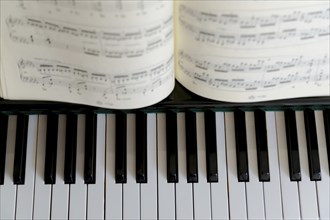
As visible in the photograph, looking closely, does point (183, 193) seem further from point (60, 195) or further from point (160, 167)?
point (60, 195)

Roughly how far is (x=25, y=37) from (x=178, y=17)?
1.00 feet

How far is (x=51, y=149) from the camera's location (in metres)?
1.39

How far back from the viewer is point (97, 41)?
1046 millimetres

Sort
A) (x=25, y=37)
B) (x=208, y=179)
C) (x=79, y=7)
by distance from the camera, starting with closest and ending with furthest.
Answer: (x=79, y=7)
(x=25, y=37)
(x=208, y=179)

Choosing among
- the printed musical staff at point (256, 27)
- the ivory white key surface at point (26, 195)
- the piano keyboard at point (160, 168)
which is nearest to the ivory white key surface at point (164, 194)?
the piano keyboard at point (160, 168)

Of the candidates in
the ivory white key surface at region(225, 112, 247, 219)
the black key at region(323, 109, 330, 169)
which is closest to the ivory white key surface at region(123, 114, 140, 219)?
the ivory white key surface at region(225, 112, 247, 219)

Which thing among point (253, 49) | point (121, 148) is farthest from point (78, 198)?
point (253, 49)

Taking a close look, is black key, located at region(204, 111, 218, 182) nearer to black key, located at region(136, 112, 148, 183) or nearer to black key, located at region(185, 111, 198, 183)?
black key, located at region(185, 111, 198, 183)

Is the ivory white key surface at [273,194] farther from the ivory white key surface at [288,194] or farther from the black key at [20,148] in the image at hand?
the black key at [20,148]

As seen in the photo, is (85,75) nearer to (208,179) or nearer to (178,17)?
(178,17)

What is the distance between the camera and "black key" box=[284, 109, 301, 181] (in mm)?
1390

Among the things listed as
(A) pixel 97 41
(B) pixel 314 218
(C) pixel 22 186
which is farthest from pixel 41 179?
(B) pixel 314 218

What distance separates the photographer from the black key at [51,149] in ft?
4.53

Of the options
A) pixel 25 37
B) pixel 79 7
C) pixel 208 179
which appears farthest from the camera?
pixel 208 179
